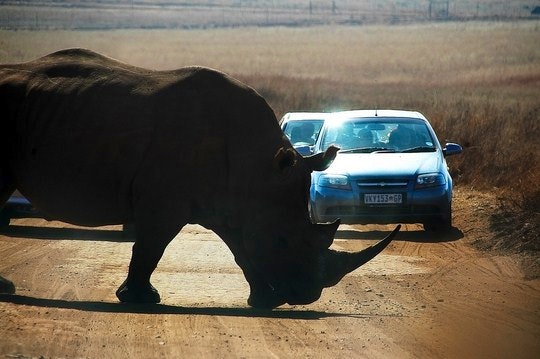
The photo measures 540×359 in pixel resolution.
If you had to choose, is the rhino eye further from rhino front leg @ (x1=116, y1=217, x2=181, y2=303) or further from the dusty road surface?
rhino front leg @ (x1=116, y1=217, x2=181, y2=303)

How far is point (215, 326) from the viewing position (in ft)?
33.7

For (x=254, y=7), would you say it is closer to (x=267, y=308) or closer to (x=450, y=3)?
(x=450, y=3)

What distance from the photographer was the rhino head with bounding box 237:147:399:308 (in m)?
11.5

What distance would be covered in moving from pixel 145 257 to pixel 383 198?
262 inches

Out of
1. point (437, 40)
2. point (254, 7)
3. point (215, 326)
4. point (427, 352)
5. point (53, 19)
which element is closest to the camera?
point (427, 352)

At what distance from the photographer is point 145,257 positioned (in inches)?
464

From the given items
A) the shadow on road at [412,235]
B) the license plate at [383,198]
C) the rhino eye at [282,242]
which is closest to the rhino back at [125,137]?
the rhino eye at [282,242]

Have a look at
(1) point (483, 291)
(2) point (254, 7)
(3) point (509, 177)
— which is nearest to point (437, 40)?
(2) point (254, 7)

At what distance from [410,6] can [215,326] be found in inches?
5012

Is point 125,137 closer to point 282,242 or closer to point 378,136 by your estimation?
point 282,242

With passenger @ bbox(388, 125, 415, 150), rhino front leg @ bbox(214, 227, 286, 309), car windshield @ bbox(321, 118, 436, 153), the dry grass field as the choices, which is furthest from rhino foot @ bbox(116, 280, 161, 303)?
passenger @ bbox(388, 125, 415, 150)

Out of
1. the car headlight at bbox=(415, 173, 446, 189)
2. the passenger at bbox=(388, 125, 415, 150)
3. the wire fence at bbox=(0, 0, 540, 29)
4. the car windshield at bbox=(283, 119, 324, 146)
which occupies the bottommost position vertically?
the wire fence at bbox=(0, 0, 540, 29)

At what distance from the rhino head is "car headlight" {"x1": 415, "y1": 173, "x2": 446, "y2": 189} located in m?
6.25

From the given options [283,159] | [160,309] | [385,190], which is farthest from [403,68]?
[160,309]
